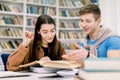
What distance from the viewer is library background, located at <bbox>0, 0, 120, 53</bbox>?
4.70m

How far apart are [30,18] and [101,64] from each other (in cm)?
433

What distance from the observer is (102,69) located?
28.3 inches

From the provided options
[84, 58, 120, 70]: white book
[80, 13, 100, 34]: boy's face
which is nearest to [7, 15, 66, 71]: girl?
[80, 13, 100, 34]: boy's face

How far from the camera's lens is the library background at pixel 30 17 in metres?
4.70

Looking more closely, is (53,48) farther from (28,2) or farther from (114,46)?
(28,2)

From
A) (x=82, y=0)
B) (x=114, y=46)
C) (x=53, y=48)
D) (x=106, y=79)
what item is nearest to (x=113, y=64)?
(x=106, y=79)

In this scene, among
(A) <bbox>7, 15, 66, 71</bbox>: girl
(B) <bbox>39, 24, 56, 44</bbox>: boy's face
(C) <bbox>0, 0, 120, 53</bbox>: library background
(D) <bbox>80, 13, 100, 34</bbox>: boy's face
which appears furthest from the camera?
(C) <bbox>0, 0, 120, 53</bbox>: library background

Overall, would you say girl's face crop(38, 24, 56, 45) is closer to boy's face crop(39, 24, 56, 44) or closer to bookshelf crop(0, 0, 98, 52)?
boy's face crop(39, 24, 56, 44)

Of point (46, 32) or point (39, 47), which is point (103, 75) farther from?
point (46, 32)

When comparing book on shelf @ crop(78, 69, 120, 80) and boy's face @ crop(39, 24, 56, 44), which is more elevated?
boy's face @ crop(39, 24, 56, 44)

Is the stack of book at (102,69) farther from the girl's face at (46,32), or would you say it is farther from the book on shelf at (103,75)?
the girl's face at (46,32)

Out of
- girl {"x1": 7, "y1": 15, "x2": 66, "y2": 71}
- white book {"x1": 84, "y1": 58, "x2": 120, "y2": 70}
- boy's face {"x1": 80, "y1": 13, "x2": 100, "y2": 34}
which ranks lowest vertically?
girl {"x1": 7, "y1": 15, "x2": 66, "y2": 71}

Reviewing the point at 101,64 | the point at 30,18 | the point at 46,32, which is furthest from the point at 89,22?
the point at 30,18

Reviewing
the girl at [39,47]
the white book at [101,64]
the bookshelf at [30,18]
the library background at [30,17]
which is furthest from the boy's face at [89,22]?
the bookshelf at [30,18]
